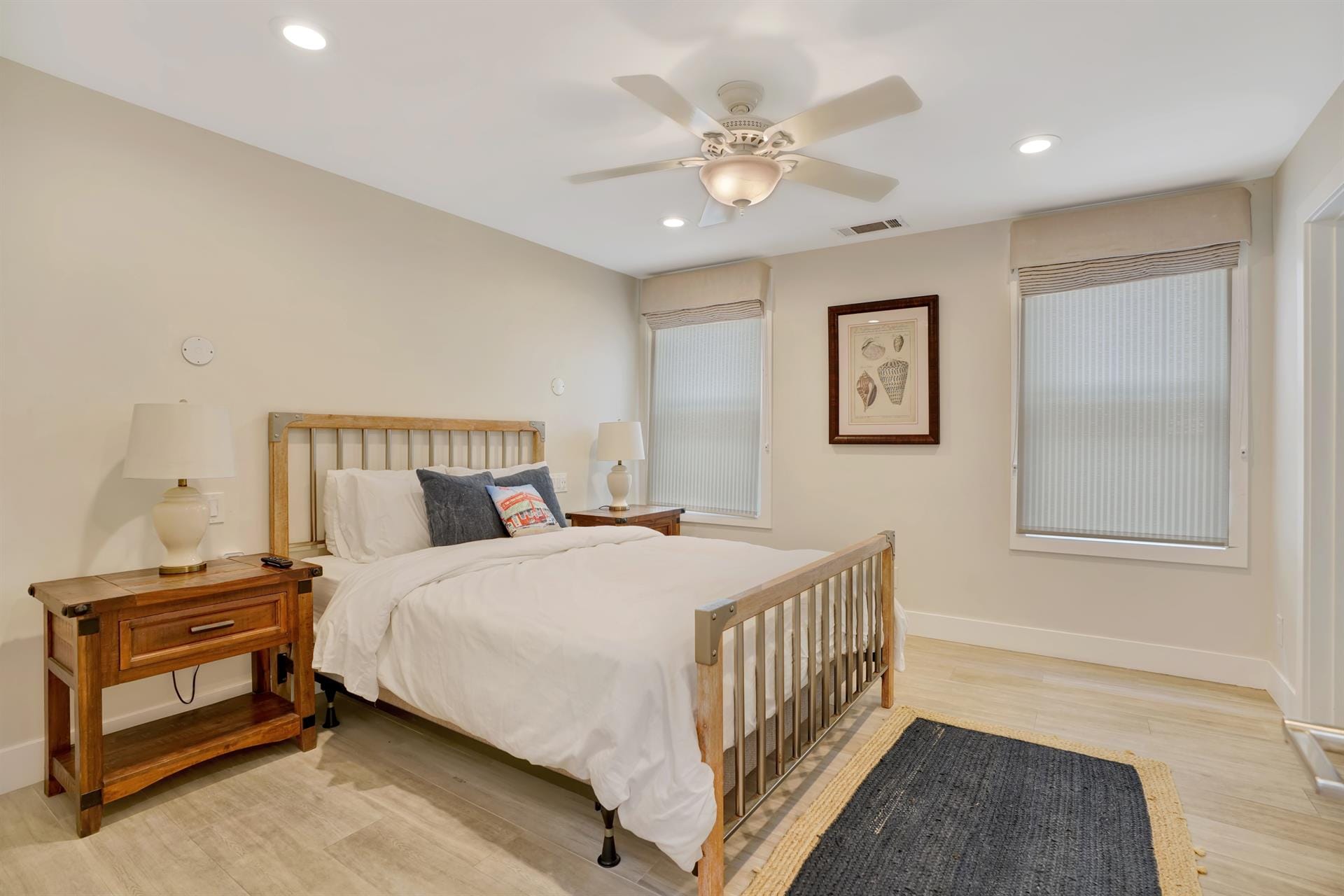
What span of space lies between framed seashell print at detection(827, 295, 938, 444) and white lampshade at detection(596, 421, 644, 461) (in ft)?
4.29

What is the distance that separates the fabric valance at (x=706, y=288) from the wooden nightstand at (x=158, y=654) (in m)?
3.12

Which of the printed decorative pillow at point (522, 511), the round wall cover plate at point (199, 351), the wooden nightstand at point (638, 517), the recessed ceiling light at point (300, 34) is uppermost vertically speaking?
the recessed ceiling light at point (300, 34)

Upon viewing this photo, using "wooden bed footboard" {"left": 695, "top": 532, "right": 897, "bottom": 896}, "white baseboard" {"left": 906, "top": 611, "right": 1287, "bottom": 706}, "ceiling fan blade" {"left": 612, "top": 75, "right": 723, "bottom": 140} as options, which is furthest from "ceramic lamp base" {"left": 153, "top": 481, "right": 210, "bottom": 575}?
"white baseboard" {"left": 906, "top": 611, "right": 1287, "bottom": 706}

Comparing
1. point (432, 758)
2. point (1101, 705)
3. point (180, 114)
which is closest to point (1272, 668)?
point (1101, 705)

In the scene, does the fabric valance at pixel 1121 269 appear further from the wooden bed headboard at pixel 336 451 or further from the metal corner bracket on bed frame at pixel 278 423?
the metal corner bracket on bed frame at pixel 278 423

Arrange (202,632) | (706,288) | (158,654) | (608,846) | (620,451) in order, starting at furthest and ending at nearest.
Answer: (706,288)
(620,451)
(202,632)
(158,654)
(608,846)

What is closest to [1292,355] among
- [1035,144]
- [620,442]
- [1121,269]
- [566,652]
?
[1121,269]

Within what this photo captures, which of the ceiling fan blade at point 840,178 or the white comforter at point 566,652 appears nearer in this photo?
the white comforter at point 566,652

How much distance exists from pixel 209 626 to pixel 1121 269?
4.38 metres

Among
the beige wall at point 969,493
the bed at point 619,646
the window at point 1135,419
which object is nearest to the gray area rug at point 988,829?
the bed at point 619,646

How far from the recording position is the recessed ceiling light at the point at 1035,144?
8.95 feet

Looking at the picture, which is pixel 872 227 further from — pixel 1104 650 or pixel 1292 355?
pixel 1104 650

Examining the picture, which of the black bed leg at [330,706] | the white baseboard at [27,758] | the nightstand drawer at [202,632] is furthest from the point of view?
the black bed leg at [330,706]

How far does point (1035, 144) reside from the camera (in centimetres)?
277
